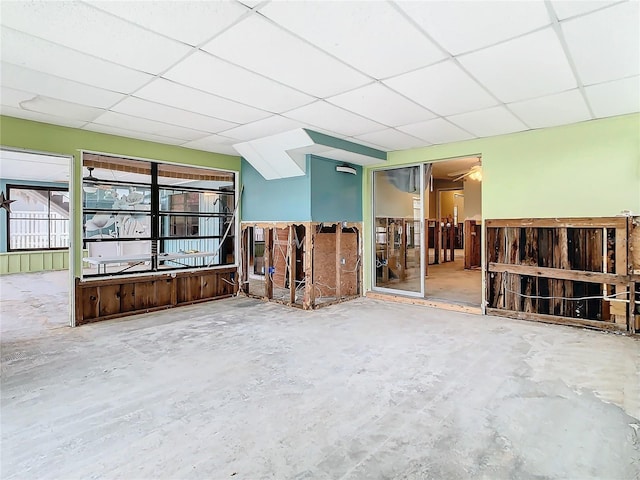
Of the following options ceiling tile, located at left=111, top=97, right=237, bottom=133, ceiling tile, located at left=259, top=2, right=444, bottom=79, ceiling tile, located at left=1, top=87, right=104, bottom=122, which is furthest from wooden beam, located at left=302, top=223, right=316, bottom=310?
ceiling tile, located at left=1, top=87, right=104, bottom=122

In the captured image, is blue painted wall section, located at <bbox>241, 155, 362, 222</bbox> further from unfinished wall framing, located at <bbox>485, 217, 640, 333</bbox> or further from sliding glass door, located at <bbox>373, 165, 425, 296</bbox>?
unfinished wall framing, located at <bbox>485, 217, 640, 333</bbox>

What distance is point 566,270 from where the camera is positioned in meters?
4.54

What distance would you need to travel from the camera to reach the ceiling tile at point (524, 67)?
2547 millimetres

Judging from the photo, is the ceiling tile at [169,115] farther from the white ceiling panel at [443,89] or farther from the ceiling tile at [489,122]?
the ceiling tile at [489,122]

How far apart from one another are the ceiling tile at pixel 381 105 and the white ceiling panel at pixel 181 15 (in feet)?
4.83

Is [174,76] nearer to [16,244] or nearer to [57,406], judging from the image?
[57,406]

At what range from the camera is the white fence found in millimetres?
9984

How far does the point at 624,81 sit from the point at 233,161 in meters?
5.43

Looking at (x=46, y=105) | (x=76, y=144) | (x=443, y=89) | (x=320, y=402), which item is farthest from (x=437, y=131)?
(x=76, y=144)

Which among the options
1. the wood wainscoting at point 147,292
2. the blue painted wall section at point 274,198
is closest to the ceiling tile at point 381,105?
the blue painted wall section at point 274,198

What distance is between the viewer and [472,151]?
5273 mm

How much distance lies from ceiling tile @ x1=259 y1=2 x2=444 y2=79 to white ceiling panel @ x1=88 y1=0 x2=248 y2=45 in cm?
25

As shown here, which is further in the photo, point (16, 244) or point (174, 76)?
point (16, 244)

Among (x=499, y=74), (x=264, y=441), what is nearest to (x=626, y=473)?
(x=264, y=441)
